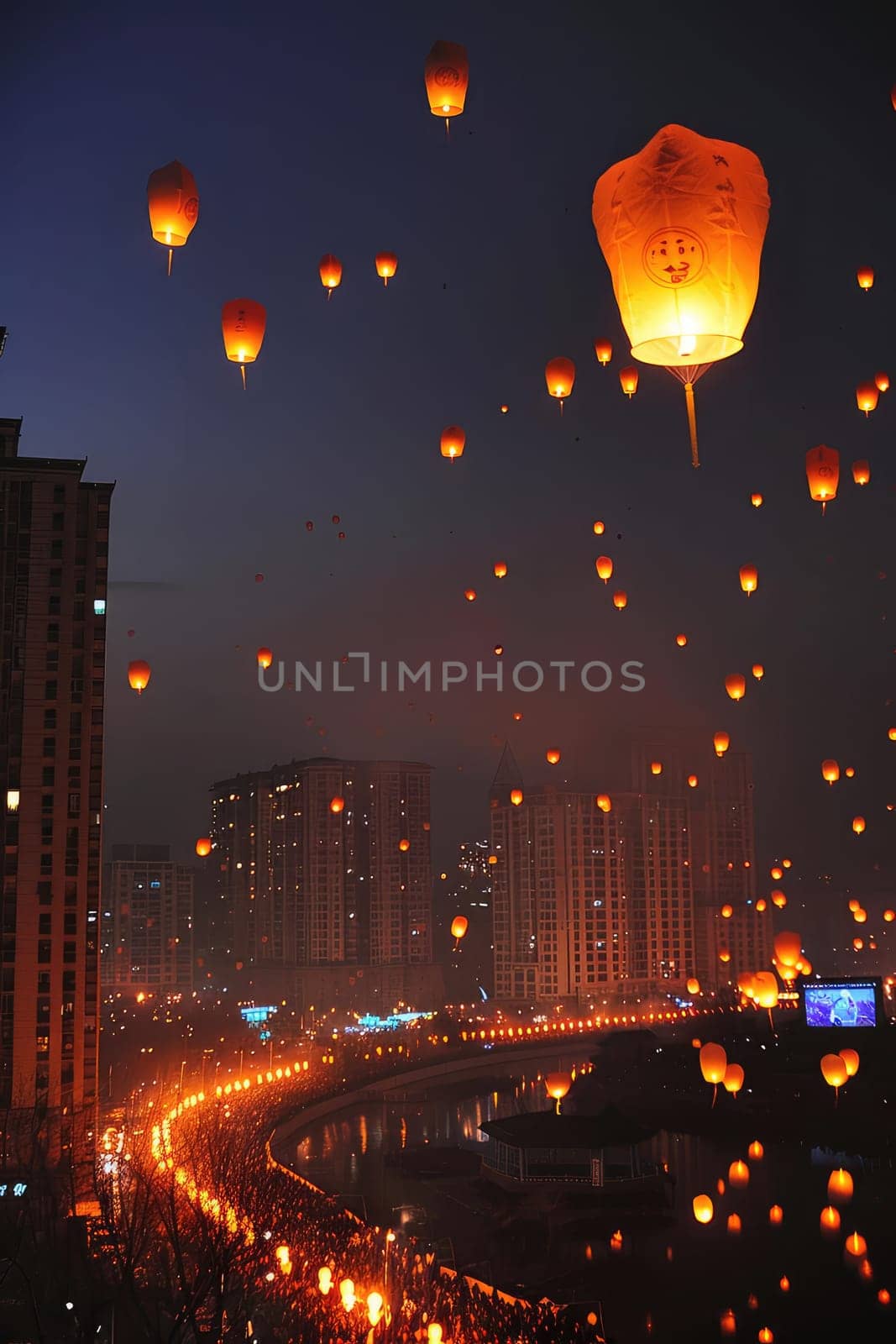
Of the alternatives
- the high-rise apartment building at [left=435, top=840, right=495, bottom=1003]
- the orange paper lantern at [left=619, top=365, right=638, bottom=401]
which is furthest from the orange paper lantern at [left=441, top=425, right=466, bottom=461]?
the high-rise apartment building at [left=435, top=840, right=495, bottom=1003]

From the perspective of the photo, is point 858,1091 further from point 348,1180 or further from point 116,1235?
point 116,1235

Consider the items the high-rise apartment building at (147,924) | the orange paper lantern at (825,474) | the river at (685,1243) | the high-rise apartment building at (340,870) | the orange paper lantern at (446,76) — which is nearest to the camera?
the orange paper lantern at (446,76)

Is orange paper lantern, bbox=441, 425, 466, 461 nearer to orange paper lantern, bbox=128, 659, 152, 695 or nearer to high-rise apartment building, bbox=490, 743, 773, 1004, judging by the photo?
orange paper lantern, bbox=128, 659, 152, 695

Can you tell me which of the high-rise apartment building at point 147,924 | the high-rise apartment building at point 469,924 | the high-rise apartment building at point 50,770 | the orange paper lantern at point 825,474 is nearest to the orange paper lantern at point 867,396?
the orange paper lantern at point 825,474

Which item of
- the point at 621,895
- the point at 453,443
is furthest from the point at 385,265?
the point at 621,895

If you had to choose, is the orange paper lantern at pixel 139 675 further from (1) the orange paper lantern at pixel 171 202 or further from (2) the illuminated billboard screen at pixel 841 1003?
(2) the illuminated billboard screen at pixel 841 1003

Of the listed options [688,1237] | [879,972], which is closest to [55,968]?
[688,1237]

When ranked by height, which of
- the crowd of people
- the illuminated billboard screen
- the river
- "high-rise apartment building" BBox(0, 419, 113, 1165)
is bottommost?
the river
